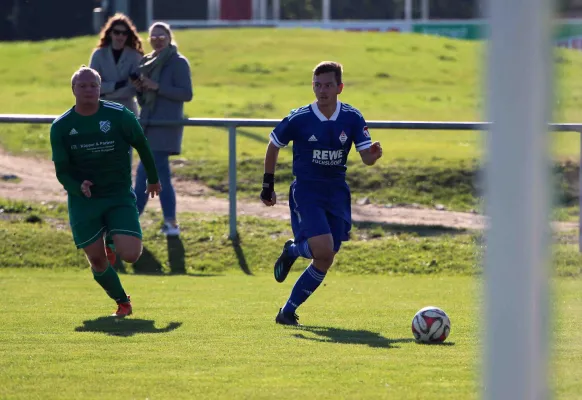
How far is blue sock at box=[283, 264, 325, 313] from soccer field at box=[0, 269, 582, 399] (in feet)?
0.63

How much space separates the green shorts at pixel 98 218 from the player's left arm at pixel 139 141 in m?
0.22

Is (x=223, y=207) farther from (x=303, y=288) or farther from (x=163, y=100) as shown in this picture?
(x=303, y=288)

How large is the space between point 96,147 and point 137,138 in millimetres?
302

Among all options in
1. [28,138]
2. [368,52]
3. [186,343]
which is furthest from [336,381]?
[368,52]

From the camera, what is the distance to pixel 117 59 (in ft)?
39.9

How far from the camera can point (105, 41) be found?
12.1m

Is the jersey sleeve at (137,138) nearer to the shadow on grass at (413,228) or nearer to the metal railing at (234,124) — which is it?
the metal railing at (234,124)

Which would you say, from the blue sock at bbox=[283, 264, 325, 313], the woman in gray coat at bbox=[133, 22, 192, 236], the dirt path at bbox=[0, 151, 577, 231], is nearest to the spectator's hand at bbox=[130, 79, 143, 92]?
the woman in gray coat at bbox=[133, 22, 192, 236]

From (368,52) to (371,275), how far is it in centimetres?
1862

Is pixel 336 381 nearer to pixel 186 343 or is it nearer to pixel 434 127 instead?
pixel 186 343

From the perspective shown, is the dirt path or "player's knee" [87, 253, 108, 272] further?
the dirt path

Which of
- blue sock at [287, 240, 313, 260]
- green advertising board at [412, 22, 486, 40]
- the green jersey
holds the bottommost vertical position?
blue sock at [287, 240, 313, 260]

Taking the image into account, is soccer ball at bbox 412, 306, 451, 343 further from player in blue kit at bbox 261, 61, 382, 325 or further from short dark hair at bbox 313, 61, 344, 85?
short dark hair at bbox 313, 61, 344, 85

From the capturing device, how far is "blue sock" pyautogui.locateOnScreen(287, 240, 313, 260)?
27.8 feet
